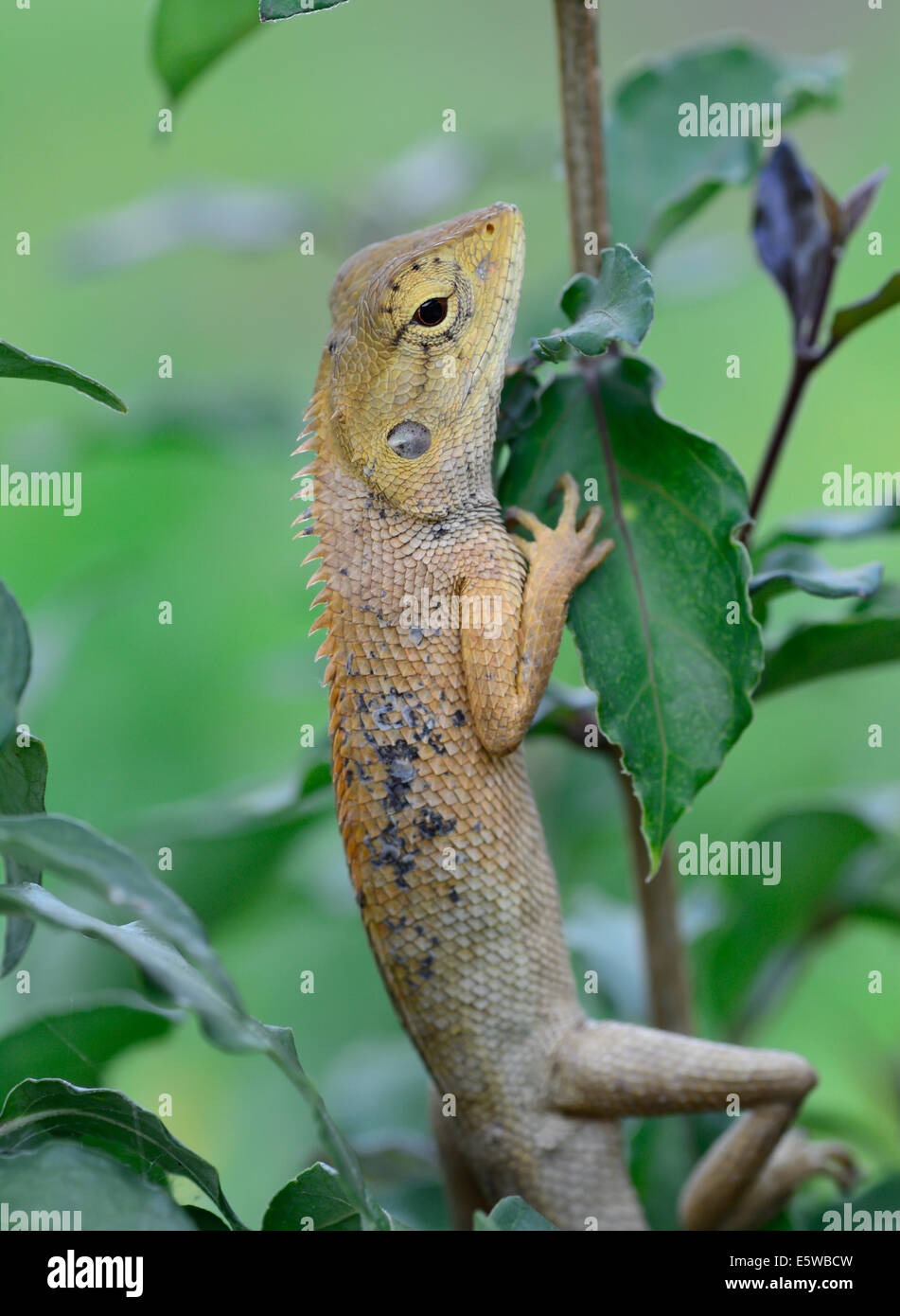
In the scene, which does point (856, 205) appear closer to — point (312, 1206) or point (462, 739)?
point (462, 739)

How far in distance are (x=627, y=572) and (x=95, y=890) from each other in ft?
2.47

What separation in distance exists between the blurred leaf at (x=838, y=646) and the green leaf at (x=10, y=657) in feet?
3.06

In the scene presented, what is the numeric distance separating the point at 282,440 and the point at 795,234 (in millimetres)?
1455

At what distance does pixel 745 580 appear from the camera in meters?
1.28

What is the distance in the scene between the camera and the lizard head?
1562 millimetres

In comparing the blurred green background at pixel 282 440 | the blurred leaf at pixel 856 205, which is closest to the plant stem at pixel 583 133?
the blurred green background at pixel 282 440

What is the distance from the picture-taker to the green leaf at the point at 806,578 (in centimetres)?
141

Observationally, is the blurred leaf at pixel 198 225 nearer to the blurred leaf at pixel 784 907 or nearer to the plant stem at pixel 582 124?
the plant stem at pixel 582 124

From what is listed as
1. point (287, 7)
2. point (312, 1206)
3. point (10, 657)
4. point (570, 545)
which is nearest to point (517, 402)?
point (570, 545)

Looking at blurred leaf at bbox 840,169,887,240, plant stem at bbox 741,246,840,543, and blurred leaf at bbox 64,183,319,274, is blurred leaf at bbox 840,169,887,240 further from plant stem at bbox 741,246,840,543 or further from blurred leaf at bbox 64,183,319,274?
blurred leaf at bbox 64,183,319,274

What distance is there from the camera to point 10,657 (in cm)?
115

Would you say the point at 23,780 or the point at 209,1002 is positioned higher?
the point at 23,780
